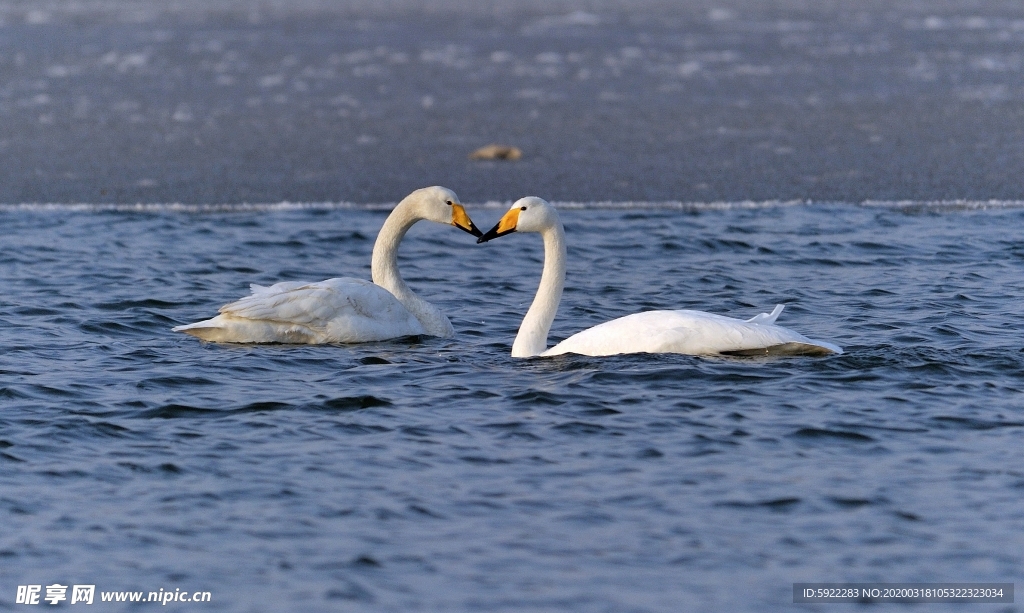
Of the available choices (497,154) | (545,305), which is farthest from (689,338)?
(497,154)

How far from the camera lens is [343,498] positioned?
5480mm

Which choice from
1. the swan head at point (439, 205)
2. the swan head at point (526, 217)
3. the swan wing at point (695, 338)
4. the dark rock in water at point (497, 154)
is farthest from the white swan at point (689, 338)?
the dark rock in water at point (497, 154)

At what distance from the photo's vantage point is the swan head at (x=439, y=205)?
9.07 metres

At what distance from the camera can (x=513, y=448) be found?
609cm

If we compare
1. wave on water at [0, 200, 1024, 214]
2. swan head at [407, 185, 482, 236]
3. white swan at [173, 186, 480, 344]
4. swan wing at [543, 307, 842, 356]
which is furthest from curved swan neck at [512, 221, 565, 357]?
wave on water at [0, 200, 1024, 214]

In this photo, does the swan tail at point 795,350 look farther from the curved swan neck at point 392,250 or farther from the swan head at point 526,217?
the curved swan neck at point 392,250

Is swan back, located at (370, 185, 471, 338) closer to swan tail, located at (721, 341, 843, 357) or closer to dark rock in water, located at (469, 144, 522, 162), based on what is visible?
swan tail, located at (721, 341, 843, 357)

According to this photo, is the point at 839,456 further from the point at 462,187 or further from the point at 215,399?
the point at 462,187

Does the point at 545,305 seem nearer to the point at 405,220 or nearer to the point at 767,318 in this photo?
the point at 767,318

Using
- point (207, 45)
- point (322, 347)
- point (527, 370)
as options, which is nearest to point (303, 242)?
point (322, 347)

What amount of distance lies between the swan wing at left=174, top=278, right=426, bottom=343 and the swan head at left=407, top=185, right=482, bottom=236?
0.82m

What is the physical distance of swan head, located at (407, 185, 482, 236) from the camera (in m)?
9.07

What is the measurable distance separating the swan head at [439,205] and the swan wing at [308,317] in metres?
0.82

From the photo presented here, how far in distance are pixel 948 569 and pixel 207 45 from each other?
1702 centimetres
